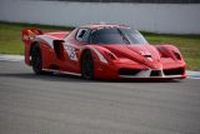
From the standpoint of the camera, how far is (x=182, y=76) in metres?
17.1

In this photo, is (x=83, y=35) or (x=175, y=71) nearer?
(x=175, y=71)

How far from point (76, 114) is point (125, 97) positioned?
231cm

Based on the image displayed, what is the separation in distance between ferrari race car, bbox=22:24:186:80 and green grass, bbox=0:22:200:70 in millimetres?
3750

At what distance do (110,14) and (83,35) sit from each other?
74.9 ft

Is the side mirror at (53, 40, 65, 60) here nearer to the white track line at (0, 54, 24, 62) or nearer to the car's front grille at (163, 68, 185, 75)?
the car's front grille at (163, 68, 185, 75)

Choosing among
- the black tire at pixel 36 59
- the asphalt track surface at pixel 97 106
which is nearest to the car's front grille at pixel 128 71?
the asphalt track surface at pixel 97 106

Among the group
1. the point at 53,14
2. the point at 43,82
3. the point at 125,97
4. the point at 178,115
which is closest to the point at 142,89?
the point at 125,97

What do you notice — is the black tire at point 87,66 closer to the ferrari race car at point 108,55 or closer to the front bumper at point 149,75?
the ferrari race car at point 108,55

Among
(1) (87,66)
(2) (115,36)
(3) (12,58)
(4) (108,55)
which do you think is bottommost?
(3) (12,58)

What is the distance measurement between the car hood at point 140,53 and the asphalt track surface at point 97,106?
1.67 ft

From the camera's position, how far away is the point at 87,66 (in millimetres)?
17406

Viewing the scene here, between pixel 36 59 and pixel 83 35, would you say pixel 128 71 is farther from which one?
pixel 36 59

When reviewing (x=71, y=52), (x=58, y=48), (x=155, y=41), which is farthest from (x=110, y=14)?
(x=71, y=52)

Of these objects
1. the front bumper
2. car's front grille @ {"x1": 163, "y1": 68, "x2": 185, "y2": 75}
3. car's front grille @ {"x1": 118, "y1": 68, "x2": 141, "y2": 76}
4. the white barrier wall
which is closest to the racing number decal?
car's front grille @ {"x1": 118, "y1": 68, "x2": 141, "y2": 76}
